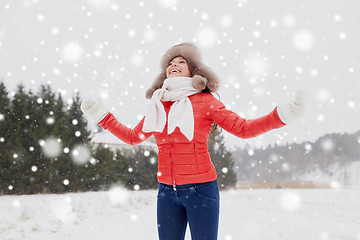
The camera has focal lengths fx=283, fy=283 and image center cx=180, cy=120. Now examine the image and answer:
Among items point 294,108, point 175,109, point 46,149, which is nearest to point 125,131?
point 175,109

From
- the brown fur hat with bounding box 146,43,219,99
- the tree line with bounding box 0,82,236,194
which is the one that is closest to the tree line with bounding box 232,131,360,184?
the tree line with bounding box 0,82,236,194

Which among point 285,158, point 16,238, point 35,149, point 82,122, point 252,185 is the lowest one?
point 252,185

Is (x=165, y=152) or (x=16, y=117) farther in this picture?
(x=16, y=117)

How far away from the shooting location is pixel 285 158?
31.7m

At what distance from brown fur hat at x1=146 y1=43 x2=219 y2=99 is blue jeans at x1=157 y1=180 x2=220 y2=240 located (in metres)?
0.86

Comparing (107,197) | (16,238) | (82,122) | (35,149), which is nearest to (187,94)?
(16,238)

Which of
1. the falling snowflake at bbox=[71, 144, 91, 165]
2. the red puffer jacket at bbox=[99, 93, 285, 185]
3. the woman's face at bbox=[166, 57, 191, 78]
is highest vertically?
the woman's face at bbox=[166, 57, 191, 78]

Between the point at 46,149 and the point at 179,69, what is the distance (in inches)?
502

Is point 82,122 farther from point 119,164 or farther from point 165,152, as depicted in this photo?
point 165,152

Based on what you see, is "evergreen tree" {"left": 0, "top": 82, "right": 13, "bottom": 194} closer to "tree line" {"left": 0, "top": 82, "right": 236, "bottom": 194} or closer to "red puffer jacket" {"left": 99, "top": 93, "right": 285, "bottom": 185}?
"tree line" {"left": 0, "top": 82, "right": 236, "bottom": 194}

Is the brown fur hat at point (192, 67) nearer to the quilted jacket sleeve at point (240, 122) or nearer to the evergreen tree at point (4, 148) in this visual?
the quilted jacket sleeve at point (240, 122)

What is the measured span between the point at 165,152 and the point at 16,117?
1349cm

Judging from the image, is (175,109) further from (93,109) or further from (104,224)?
(104,224)

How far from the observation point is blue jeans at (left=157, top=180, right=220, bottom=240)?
7.06ft
